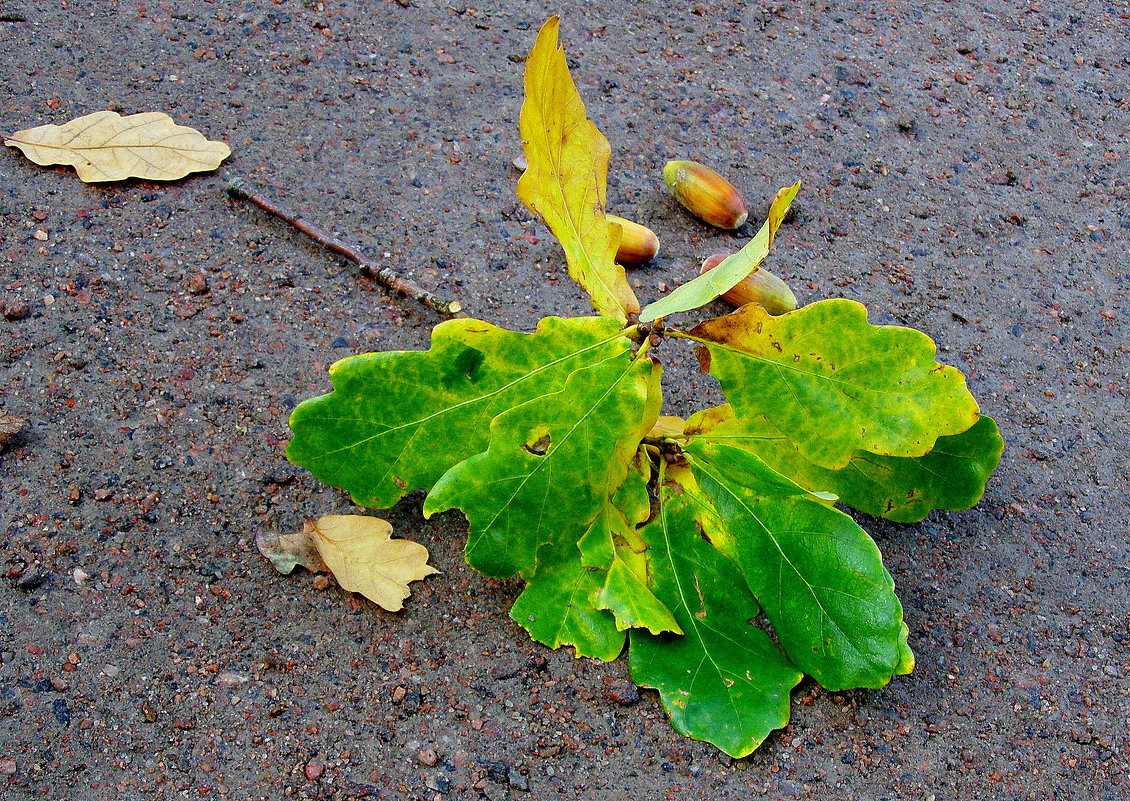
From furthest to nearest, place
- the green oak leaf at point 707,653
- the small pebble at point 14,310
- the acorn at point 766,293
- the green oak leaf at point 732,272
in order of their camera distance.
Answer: the acorn at point 766,293, the small pebble at point 14,310, the green oak leaf at point 707,653, the green oak leaf at point 732,272

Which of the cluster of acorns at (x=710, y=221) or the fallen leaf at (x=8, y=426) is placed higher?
the cluster of acorns at (x=710, y=221)

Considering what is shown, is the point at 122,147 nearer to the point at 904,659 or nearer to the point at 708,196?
the point at 708,196

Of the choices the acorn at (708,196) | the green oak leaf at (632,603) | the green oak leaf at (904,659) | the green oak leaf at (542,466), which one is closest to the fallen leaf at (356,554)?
the green oak leaf at (542,466)

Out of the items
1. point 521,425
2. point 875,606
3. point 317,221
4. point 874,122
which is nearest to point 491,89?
point 317,221

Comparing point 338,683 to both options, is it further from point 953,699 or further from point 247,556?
point 953,699

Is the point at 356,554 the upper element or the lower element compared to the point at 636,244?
lower

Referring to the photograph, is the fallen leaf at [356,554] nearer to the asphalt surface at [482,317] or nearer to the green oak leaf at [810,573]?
the asphalt surface at [482,317]

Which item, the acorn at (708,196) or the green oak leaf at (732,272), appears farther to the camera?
the acorn at (708,196)

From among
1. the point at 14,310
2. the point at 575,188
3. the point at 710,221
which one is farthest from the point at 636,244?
the point at 14,310
